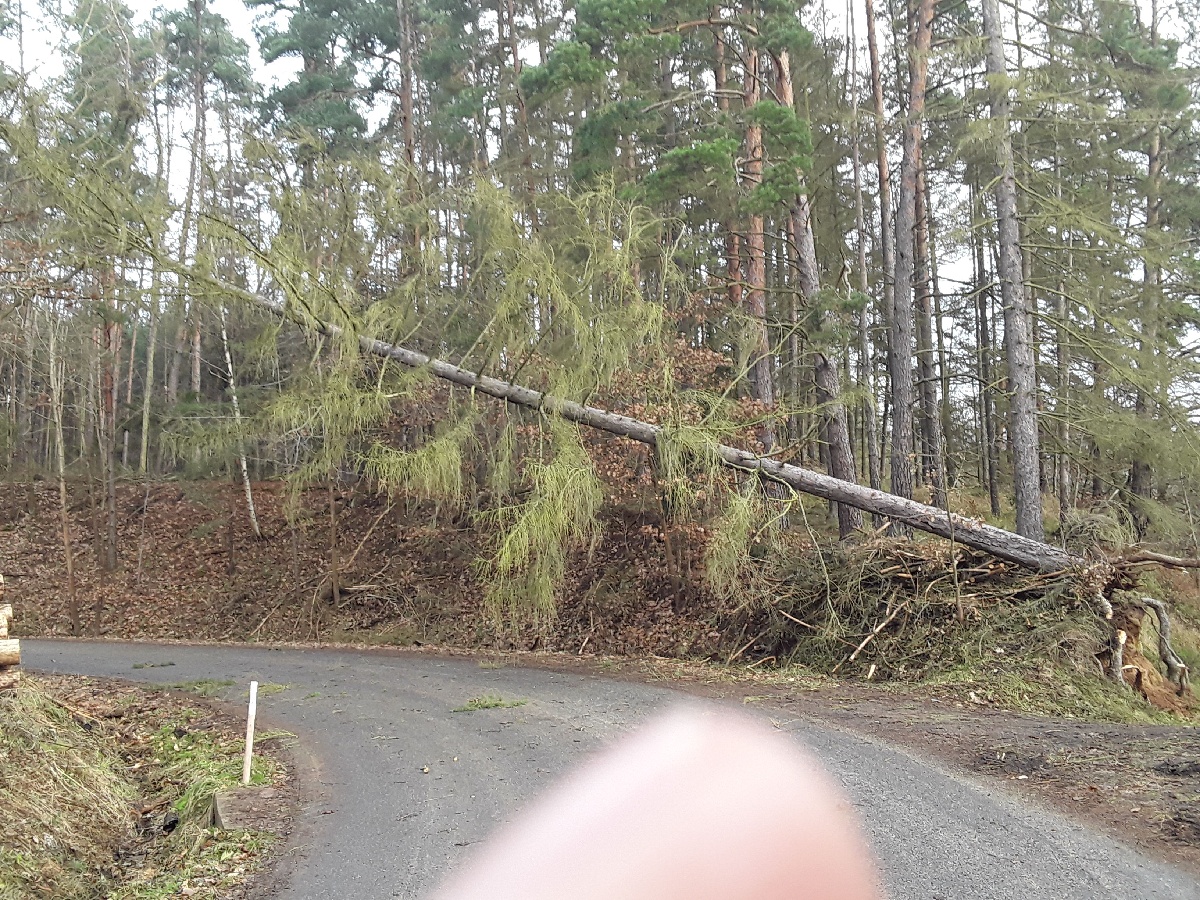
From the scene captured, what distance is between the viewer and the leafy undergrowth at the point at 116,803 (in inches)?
197

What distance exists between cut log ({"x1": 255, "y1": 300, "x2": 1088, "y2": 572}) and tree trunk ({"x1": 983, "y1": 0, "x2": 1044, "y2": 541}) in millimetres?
840

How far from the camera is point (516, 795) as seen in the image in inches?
231

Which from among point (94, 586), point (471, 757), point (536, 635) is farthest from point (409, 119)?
point (471, 757)

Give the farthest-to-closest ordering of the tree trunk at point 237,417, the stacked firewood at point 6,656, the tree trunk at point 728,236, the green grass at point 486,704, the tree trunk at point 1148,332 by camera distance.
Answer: the tree trunk at point 728,236 → the tree trunk at point 1148,332 → the tree trunk at point 237,417 → the green grass at point 486,704 → the stacked firewood at point 6,656

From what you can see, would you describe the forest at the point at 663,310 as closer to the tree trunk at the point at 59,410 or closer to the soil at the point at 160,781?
the tree trunk at the point at 59,410

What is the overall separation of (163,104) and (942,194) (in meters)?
21.9

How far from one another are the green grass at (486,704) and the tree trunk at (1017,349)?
739 cm

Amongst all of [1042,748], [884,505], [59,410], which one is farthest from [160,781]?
[59,410]

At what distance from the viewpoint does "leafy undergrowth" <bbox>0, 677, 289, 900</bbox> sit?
500cm

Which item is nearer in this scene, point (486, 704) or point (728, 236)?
point (486, 704)

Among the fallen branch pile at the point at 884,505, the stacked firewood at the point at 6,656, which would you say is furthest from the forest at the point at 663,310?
the stacked firewood at the point at 6,656

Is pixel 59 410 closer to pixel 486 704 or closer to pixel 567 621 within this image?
pixel 567 621

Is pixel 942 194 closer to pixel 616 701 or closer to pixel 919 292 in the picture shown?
pixel 919 292

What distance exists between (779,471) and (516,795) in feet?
22.6
